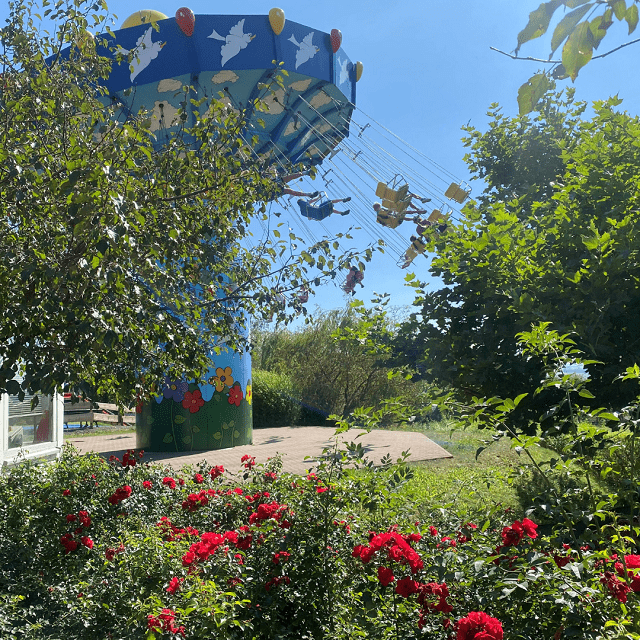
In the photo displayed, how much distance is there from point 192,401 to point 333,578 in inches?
318

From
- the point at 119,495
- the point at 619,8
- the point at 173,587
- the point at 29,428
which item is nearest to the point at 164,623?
the point at 173,587

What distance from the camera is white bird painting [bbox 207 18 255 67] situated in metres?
8.01

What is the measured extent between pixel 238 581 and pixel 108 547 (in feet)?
3.88

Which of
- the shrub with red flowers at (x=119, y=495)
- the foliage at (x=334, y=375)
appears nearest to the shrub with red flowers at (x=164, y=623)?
the shrub with red flowers at (x=119, y=495)

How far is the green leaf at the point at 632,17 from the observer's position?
1200mm

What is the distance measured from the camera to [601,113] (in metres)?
4.11

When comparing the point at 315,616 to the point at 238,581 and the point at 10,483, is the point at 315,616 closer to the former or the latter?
the point at 238,581

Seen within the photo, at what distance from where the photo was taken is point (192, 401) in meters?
10.2

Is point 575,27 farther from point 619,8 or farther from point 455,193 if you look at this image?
point 455,193

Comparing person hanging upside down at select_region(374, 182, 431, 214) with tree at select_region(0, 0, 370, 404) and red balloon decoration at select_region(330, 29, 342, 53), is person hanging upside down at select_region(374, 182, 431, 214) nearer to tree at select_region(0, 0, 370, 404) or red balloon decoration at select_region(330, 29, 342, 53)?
red balloon decoration at select_region(330, 29, 342, 53)

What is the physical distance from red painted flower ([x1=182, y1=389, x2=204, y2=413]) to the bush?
24.2ft

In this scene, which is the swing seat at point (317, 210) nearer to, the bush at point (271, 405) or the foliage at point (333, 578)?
the foliage at point (333, 578)

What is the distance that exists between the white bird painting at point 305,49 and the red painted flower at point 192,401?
6248mm

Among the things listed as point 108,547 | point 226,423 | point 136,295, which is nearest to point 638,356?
point 136,295
